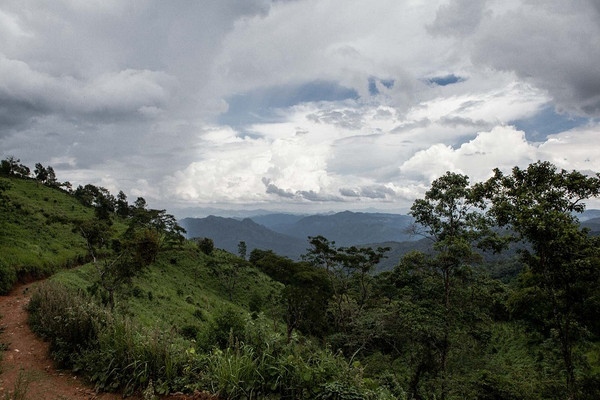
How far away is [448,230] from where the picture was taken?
1416 cm

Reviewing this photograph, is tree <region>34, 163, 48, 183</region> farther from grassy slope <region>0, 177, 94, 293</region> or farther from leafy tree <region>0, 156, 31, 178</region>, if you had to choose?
grassy slope <region>0, 177, 94, 293</region>

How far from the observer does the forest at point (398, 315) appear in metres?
5.50

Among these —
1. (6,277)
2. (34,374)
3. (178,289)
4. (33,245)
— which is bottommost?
(178,289)

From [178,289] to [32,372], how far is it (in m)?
26.9

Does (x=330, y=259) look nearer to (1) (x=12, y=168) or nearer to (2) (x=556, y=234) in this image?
(2) (x=556, y=234)

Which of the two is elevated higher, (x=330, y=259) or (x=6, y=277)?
(x=6, y=277)

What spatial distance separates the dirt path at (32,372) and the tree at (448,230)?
1297 centimetres

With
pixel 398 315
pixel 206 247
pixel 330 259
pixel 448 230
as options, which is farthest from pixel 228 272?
pixel 448 230

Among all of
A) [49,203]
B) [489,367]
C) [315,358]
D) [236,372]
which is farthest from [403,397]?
[49,203]

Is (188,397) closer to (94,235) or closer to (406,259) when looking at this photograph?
(406,259)

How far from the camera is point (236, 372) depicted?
4977mm

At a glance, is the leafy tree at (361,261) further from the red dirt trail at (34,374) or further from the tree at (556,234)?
the red dirt trail at (34,374)

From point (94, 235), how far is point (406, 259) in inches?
662

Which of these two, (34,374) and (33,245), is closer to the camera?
(34,374)
